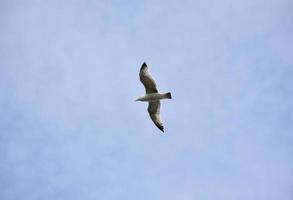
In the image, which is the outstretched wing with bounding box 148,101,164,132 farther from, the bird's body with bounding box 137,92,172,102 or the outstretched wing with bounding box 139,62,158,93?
the outstretched wing with bounding box 139,62,158,93

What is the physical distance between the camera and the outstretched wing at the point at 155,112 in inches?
2031

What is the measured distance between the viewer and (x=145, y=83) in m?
50.2

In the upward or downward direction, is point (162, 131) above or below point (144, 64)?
below

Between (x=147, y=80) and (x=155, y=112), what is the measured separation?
2.79 metres

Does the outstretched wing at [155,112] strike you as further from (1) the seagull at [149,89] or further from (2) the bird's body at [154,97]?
(2) the bird's body at [154,97]

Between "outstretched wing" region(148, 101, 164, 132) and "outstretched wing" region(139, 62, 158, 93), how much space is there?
4.80ft

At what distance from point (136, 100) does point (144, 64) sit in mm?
2337

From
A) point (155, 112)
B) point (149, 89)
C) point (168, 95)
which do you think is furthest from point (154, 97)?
point (155, 112)

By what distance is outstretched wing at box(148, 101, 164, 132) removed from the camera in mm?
51594

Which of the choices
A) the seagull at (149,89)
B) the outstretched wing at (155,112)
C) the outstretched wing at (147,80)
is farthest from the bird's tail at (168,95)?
the outstretched wing at (155,112)

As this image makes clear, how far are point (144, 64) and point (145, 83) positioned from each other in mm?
1190

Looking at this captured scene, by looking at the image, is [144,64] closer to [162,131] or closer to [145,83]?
[145,83]

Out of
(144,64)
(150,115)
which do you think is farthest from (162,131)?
(144,64)

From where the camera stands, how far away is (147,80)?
164ft
